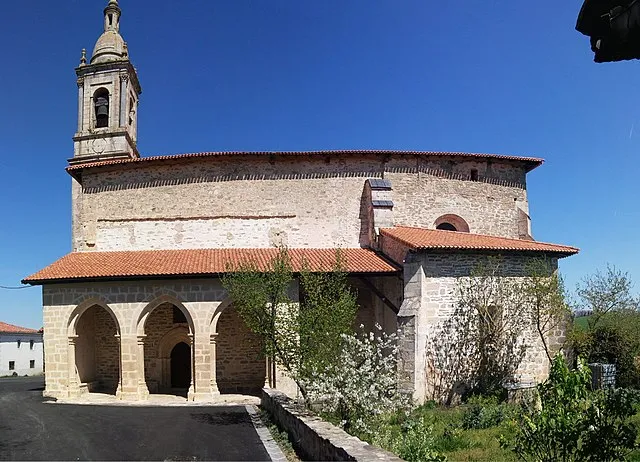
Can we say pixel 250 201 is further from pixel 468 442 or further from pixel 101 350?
pixel 468 442

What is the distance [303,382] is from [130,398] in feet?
23.6

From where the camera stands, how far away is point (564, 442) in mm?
3678

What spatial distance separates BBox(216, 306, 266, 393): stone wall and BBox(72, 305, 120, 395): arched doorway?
346cm

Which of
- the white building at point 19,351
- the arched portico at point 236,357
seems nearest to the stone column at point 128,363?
the arched portico at point 236,357

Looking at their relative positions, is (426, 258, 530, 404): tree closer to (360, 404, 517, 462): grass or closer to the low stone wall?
(360, 404, 517, 462): grass

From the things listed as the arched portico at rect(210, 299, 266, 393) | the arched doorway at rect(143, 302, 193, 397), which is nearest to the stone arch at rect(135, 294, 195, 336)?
the arched portico at rect(210, 299, 266, 393)

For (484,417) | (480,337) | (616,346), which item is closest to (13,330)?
(480,337)

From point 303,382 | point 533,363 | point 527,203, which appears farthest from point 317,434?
point 527,203

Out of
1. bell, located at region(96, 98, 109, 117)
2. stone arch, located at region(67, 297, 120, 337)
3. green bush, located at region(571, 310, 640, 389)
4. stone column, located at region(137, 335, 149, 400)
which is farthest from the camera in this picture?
bell, located at region(96, 98, 109, 117)

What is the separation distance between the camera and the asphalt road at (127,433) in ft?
27.2

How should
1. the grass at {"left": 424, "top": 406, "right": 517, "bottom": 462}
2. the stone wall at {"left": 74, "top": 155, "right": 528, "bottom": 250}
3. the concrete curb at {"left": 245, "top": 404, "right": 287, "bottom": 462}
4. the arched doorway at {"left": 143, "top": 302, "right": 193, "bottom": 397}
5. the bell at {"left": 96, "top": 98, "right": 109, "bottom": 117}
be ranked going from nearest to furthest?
the grass at {"left": 424, "top": 406, "right": 517, "bottom": 462}
the concrete curb at {"left": 245, "top": 404, "right": 287, "bottom": 462}
the arched doorway at {"left": 143, "top": 302, "right": 193, "bottom": 397}
the stone wall at {"left": 74, "top": 155, "right": 528, "bottom": 250}
the bell at {"left": 96, "top": 98, "right": 109, "bottom": 117}

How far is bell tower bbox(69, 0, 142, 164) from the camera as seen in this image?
20641 millimetres

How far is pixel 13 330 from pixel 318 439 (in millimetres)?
41977

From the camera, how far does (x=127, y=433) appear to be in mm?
9820
